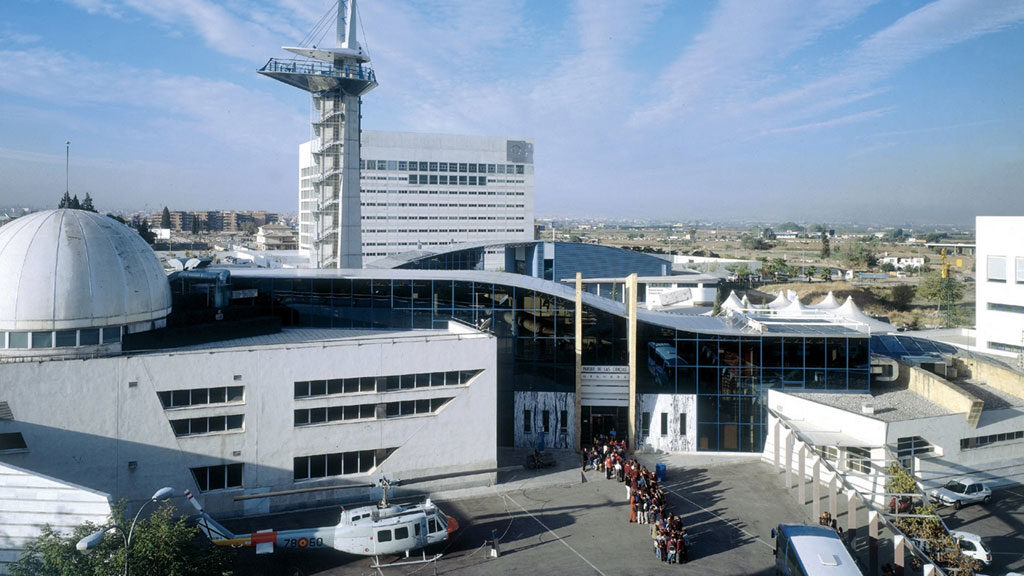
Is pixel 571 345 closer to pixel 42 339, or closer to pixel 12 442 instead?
pixel 42 339

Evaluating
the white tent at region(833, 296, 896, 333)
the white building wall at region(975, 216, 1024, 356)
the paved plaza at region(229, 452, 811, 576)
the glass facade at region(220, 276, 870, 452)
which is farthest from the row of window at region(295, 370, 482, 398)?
the white building wall at region(975, 216, 1024, 356)

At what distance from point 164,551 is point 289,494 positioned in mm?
8140

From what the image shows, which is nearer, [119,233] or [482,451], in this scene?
[119,233]

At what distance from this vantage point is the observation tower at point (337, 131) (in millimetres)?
33438

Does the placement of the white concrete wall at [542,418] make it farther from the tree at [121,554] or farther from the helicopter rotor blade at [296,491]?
the tree at [121,554]

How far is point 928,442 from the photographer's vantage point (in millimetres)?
23719

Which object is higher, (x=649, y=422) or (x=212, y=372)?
(x=212, y=372)

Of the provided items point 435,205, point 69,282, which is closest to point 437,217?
point 435,205

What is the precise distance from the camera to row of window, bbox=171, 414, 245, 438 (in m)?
21.2

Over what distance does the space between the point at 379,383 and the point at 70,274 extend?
986 centimetres

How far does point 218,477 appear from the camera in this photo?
858 inches

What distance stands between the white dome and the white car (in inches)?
989

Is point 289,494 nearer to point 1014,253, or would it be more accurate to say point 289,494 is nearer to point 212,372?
point 212,372

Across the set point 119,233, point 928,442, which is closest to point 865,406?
point 928,442
